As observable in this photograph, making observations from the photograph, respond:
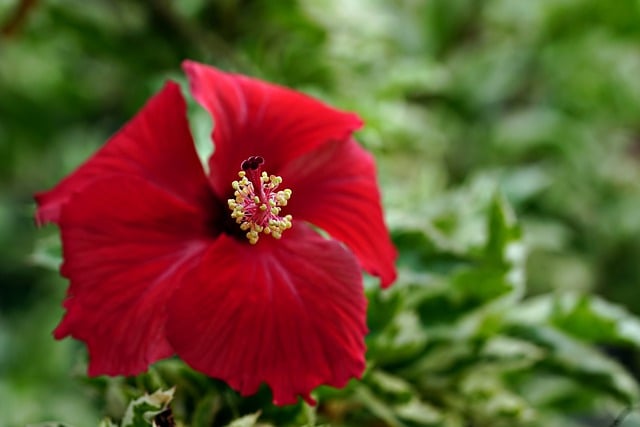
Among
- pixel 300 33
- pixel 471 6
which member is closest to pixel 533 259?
pixel 471 6

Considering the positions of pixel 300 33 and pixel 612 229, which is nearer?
pixel 300 33

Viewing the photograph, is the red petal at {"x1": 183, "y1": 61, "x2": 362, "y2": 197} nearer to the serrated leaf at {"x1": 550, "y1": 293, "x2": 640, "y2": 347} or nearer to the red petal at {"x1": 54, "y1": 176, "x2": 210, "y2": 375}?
the red petal at {"x1": 54, "y1": 176, "x2": 210, "y2": 375}

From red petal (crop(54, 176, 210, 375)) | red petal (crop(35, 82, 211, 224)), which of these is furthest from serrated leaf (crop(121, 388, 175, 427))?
red petal (crop(35, 82, 211, 224))

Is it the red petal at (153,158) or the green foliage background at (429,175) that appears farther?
the green foliage background at (429,175)

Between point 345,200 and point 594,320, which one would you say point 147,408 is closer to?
point 345,200

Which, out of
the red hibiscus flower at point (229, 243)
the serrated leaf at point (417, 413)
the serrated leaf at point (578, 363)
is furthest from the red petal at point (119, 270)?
the serrated leaf at point (578, 363)

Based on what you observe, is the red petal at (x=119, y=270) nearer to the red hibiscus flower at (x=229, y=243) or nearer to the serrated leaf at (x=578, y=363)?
the red hibiscus flower at (x=229, y=243)

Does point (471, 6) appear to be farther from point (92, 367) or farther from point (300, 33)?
point (92, 367)
